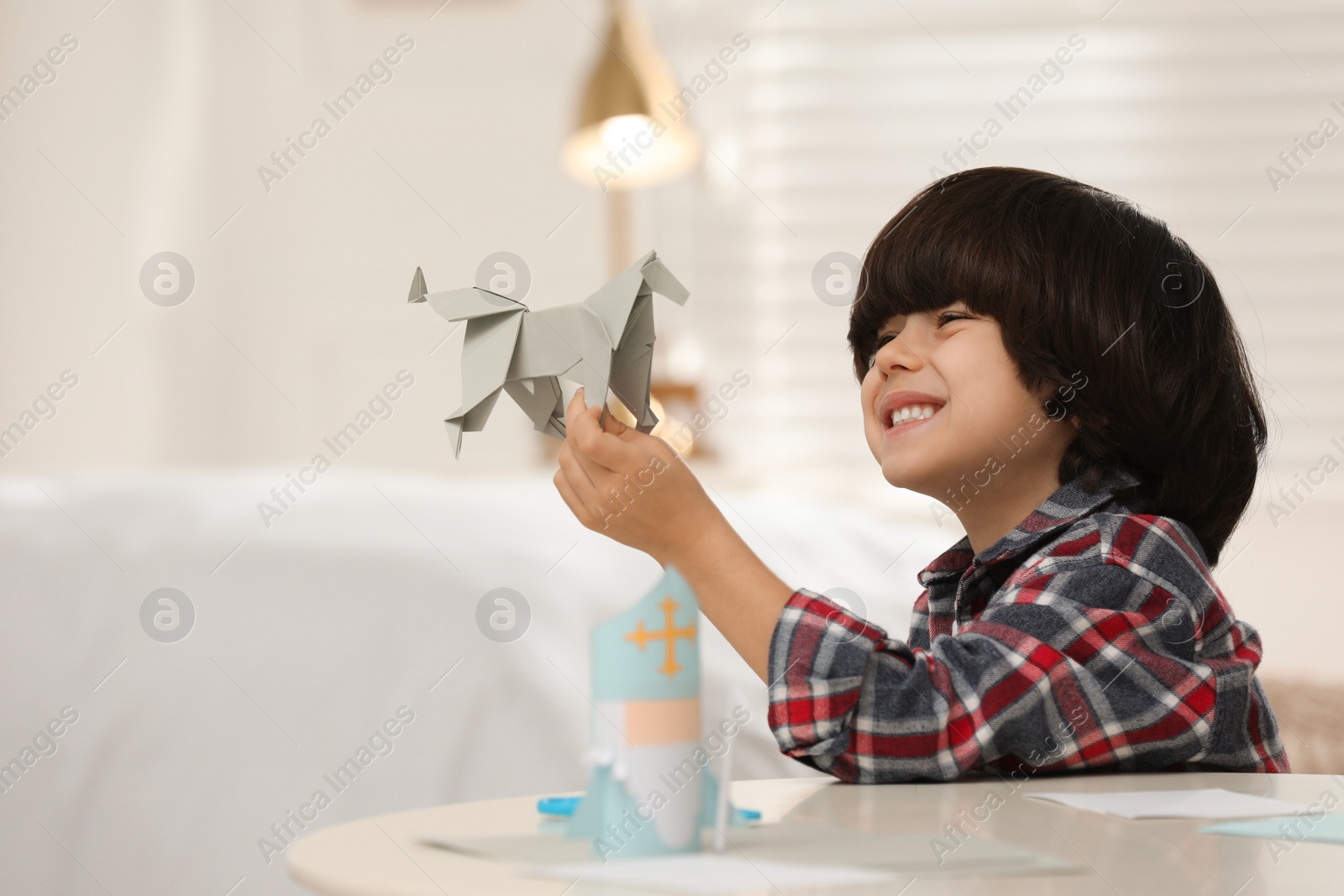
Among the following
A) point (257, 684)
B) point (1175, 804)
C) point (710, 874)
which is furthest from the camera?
point (257, 684)

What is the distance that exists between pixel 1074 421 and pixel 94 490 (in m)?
0.93

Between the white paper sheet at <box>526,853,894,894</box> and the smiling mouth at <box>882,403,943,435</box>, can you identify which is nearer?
the white paper sheet at <box>526,853,894,894</box>

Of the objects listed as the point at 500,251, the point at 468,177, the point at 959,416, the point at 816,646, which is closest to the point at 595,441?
the point at 816,646

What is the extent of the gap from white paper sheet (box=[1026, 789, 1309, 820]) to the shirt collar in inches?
7.9

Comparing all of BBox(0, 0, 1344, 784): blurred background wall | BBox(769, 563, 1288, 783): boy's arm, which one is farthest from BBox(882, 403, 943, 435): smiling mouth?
BBox(0, 0, 1344, 784): blurred background wall

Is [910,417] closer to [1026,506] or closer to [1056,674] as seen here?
[1026,506]

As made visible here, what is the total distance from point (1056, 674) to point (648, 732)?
0.98ft

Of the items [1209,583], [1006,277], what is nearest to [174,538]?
[1006,277]

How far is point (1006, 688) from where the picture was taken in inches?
24.5

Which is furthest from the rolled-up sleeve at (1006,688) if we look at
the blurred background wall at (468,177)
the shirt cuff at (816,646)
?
the blurred background wall at (468,177)

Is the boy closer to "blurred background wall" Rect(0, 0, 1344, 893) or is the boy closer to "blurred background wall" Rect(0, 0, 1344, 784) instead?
"blurred background wall" Rect(0, 0, 1344, 893)

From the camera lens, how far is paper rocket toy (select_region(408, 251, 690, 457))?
22.9 inches

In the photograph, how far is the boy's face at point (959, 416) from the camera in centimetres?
79

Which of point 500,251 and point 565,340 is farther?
point 500,251
